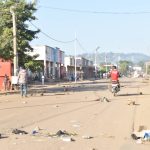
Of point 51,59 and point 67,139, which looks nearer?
point 67,139

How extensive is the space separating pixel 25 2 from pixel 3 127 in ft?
99.8

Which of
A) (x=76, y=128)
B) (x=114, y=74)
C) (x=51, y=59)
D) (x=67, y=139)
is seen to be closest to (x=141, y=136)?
(x=67, y=139)

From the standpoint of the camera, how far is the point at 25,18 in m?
45.8

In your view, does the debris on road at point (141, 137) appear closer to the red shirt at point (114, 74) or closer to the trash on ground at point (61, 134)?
the trash on ground at point (61, 134)

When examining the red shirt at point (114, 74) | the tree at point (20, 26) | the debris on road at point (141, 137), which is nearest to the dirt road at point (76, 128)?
the debris on road at point (141, 137)

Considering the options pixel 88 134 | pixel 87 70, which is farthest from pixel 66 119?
pixel 87 70

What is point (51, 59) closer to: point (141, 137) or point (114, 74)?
point (114, 74)

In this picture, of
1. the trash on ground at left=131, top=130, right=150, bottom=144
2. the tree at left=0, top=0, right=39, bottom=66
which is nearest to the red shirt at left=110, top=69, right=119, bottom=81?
the tree at left=0, top=0, right=39, bottom=66

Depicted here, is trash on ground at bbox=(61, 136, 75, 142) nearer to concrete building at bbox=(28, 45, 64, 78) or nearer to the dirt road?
the dirt road

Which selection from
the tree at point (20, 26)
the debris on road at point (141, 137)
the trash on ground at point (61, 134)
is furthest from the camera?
the tree at point (20, 26)

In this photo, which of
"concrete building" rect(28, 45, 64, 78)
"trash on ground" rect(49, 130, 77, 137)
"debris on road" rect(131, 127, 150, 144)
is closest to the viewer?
"debris on road" rect(131, 127, 150, 144)

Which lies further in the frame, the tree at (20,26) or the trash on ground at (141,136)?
the tree at (20,26)

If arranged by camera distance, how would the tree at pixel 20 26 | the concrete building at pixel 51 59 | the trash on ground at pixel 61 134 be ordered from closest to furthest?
1. the trash on ground at pixel 61 134
2. the tree at pixel 20 26
3. the concrete building at pixel 51 59

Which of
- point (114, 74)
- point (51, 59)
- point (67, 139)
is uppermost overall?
point (51, 59)
